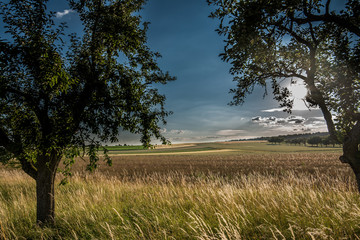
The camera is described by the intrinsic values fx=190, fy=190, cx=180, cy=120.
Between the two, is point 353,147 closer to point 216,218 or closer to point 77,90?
point 216,218

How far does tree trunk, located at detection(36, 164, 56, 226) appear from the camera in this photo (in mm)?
6945

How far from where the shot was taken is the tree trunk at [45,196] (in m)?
6.95

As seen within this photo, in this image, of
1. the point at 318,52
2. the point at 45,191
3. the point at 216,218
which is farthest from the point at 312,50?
the point at 45,191

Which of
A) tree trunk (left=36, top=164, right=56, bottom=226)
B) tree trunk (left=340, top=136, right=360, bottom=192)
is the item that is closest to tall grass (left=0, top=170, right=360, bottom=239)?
tree trunk (left=36, top=164, right=56, bottom=226)

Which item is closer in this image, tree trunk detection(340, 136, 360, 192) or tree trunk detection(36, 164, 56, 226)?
tree trunk detection(340, 136, 360, 192)

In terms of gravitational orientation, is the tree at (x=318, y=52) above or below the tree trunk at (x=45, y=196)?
above

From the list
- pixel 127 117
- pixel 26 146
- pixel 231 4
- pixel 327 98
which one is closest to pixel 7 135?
pixel 26 146

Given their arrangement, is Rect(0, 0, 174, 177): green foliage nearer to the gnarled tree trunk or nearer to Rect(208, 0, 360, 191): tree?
the gnarled tree trunk

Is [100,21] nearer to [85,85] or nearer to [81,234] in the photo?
[85,85]

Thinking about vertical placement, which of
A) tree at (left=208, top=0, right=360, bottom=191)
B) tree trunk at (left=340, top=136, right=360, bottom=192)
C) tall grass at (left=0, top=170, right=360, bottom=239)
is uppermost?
tree at (left=208, top=0, right=360, bottom=191)

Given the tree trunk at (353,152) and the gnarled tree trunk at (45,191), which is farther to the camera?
the gnarled tree trunk at (45,191)

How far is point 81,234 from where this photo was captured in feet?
18.6

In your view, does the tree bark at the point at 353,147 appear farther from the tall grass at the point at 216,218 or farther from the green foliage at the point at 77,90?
the green foliage at the point at 77,90

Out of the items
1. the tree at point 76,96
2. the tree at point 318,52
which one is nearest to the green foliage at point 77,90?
the tree at point 76,96
